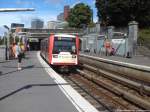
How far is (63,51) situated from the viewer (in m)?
28.2

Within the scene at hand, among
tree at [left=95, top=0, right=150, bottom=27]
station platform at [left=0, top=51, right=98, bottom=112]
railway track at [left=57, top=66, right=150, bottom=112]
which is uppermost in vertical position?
tree at [left=95, top=0, right=150, bottom=27]

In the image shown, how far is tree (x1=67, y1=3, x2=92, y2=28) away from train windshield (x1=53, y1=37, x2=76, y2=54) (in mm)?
106263

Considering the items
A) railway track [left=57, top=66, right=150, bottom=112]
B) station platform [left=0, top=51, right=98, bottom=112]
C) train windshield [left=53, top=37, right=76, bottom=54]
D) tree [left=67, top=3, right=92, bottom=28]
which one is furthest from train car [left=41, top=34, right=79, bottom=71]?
tree [left=67, top=3, right=92, bottom=28]

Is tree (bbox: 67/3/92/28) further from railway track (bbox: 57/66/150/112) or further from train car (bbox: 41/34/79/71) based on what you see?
railway track (bbox: 57/66/150/112)

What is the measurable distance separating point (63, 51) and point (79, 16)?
357 feet

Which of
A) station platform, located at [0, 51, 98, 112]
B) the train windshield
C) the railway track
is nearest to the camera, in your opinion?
station platform, located at [0, 51, 98, 112]

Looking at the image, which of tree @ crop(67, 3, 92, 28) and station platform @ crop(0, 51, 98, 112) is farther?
tree @ crop(67, 3, 92, 28)

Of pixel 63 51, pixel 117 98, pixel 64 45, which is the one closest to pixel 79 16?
pixel 64 45

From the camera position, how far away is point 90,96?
632 inches

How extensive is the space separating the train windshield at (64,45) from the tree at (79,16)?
4184 inches

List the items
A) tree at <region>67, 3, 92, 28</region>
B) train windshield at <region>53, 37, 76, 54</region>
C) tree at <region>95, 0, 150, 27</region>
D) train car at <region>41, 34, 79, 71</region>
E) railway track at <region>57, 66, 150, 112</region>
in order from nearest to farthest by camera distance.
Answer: railway track at <region>57, 66, 150, 112</region>, train car at <region>41, 34, 79, 71</region>, train windshield at <region>53, 37, 76, 54</region>, tree at <region>95, 0, 150, 27</region>, tree at <region>67, 3, 92, 28</region>

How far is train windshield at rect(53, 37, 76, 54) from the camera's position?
28.4m

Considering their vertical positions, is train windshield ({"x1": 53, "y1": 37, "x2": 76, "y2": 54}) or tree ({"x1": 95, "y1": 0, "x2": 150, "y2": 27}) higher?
tree ({"x1": 95, "y1": 0, "x2": 150, "y2": 27})

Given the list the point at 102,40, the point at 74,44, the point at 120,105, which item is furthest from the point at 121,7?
the point at 120,105
